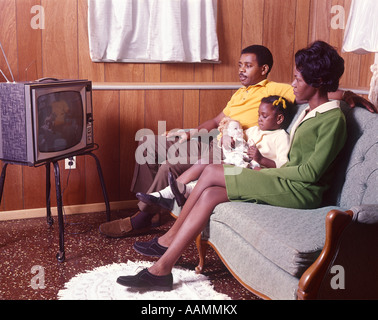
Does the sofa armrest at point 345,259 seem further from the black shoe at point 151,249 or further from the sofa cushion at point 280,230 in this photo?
the black shoe at point 151,249

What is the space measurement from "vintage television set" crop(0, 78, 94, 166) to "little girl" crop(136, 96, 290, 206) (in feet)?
1.75

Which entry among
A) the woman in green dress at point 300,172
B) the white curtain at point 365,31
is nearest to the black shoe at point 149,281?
the woman in green dress at point 300,172

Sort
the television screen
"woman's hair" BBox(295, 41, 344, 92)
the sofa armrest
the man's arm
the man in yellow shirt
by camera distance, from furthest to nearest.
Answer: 1. the man's arm
2. the man in yellow shirt
3. the television screen
4. "woman's hair" BBox(295, 41, 344, 92)
5. the sofa armrest

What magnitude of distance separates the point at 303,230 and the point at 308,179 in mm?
281

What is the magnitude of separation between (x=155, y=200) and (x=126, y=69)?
108 centimetres

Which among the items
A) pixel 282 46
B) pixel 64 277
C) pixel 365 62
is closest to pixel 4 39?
pixel 64 277

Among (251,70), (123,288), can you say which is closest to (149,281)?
(123,288)

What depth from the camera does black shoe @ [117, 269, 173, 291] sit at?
2006 millimetres

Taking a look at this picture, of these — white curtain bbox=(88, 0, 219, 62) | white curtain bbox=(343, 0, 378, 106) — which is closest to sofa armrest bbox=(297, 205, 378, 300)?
white curtain bbox=(343, 0, 378, 106)

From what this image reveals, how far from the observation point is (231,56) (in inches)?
128

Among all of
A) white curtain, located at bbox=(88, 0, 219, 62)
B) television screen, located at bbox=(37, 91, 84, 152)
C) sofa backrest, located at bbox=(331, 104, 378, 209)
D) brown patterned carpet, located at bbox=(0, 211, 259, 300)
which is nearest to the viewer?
sofa backrest, located at bbox=(331, 104, 378, 209)

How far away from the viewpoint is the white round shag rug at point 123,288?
6.57 feet

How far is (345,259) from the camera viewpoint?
1.57 metres

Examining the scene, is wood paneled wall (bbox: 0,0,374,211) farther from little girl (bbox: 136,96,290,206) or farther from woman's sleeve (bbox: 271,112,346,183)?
woman's sleeve (bbox: 271,112,346,183)
